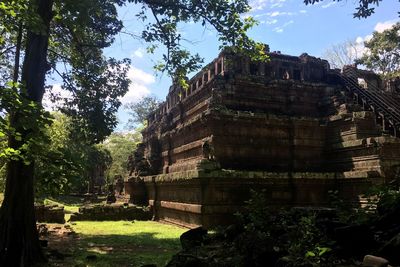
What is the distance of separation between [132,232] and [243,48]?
8.59 m

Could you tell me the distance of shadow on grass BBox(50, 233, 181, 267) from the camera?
9633 millimetres

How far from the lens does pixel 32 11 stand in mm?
7250

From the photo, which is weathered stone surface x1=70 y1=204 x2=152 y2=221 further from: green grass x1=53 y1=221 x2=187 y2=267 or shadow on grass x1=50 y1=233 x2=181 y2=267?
shadow on grass x1=50 y1=233 x2=181 y2=267

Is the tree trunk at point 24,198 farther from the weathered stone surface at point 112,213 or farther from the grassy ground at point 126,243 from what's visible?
the weathered stone surface at point 112,213

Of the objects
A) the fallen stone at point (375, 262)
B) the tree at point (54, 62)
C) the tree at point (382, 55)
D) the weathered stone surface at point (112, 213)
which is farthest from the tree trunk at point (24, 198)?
the tree at point (382, 55)

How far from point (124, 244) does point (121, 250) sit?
1.10 metres

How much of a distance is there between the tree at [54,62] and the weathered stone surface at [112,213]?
19.1ft

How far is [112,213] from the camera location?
20.5 meters

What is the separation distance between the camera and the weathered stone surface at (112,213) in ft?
66.2

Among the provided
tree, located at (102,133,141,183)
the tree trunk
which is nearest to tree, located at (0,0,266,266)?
the tree trunk

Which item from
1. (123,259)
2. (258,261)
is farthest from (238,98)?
(258,261)

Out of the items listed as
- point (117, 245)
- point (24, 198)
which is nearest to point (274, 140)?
point (117, 245)

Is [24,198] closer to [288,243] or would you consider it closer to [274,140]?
[288,243]

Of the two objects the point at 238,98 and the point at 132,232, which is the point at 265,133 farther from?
the point at 132,232
